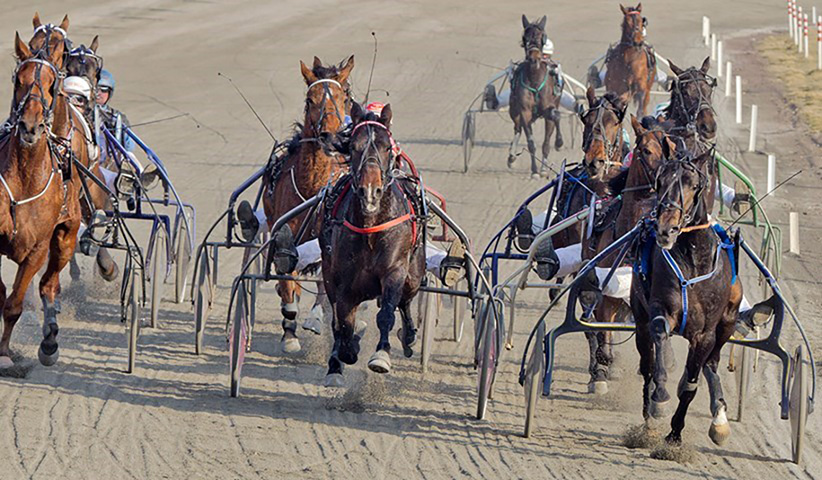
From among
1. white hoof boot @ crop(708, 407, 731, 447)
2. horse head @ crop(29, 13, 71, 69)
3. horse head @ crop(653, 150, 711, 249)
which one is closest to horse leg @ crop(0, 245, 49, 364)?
horse head @ crop(29, 13, 71, 69)

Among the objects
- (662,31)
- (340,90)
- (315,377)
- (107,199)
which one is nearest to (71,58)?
(107,199)

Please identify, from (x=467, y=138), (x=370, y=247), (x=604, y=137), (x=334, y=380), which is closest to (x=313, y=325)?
(x=334, y=380)

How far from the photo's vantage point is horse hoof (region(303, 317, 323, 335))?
33.3 ft

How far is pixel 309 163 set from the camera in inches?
406

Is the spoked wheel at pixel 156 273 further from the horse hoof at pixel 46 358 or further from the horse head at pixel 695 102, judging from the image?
the horse head at pixel 695 102

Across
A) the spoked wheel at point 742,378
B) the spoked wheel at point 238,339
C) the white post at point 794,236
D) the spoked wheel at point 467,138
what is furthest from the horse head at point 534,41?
the spoked wheel at point 238,339

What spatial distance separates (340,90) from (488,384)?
2629 mm

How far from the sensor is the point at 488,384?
898 cm

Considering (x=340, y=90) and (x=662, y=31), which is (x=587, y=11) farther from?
(x=340, y=90)

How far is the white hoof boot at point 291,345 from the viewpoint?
10.5m

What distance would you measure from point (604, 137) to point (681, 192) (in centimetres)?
306

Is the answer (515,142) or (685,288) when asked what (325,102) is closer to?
(685,288)

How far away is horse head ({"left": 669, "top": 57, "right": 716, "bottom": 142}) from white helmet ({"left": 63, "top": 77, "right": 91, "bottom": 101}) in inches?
194

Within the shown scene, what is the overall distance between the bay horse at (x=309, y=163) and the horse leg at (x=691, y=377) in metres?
3.03
